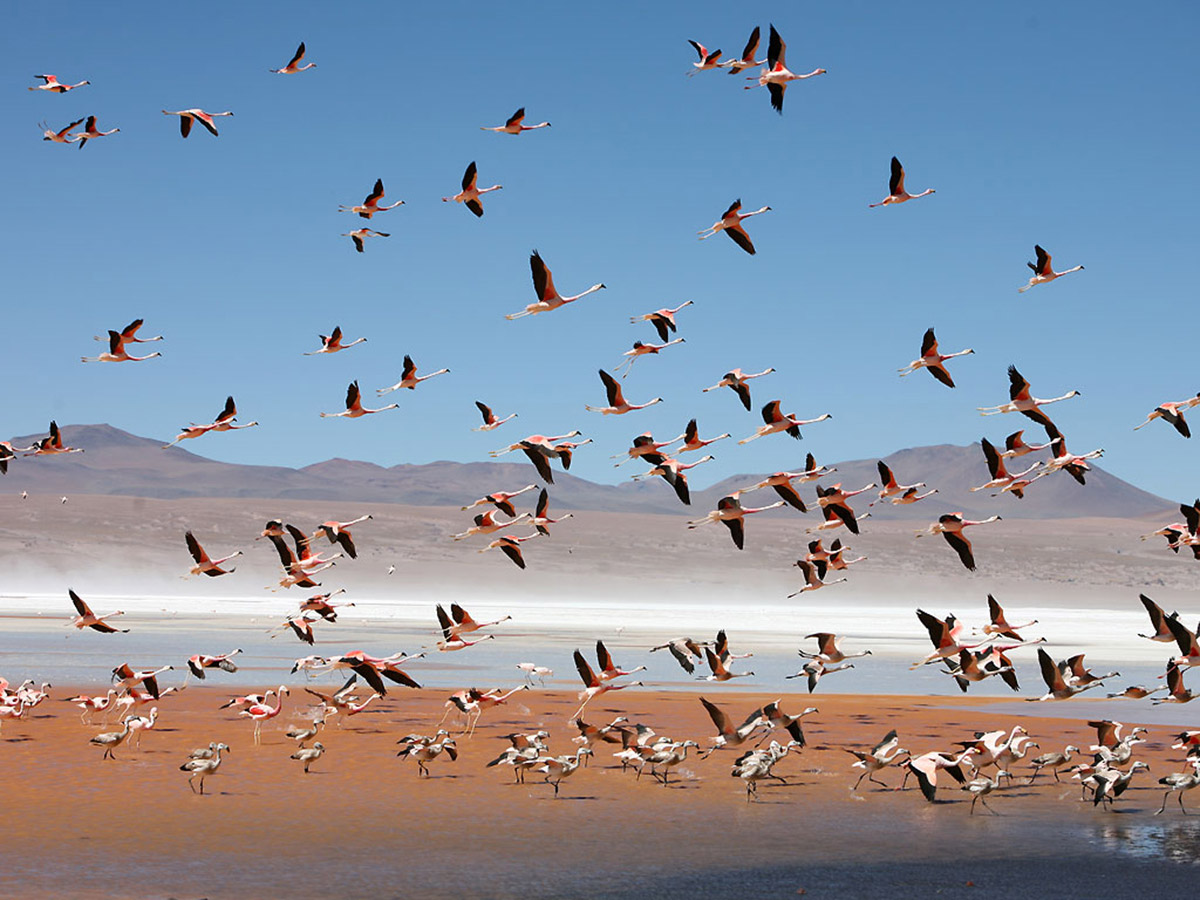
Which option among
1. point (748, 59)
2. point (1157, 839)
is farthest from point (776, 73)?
point (1157, 839)

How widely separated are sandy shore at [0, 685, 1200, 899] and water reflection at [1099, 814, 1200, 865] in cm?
4

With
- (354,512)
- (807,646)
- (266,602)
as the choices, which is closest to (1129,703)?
(807,646)

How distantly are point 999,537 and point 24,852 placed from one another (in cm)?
10782

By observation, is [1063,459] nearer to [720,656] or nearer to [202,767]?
[720,656]

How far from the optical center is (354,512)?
120 m

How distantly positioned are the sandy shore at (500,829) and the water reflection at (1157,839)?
4 cm

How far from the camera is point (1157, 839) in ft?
48.1

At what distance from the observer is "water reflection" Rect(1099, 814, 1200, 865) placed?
13.9 metres

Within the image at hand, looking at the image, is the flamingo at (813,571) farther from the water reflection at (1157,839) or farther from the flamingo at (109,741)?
the flamingo at (109,741)

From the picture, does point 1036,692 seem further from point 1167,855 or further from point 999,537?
point 999,537

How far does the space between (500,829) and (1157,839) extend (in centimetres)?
667

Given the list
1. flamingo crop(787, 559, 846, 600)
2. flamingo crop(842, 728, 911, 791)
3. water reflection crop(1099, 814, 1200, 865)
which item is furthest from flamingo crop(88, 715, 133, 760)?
water reflection crop(1099, 814, 1200, 865)

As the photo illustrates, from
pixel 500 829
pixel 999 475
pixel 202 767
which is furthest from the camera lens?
pixel 999 475

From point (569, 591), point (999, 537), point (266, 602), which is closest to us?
point (266, 602)
